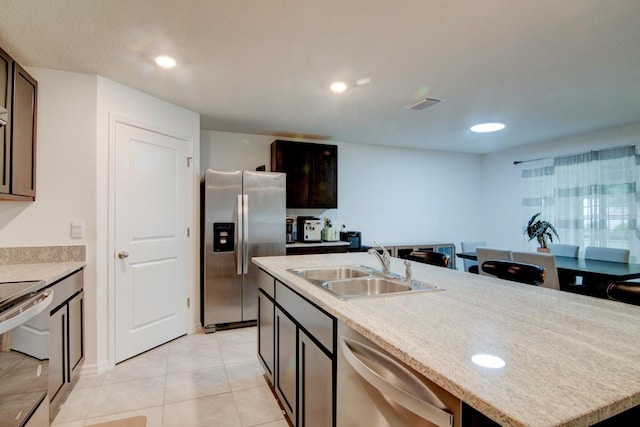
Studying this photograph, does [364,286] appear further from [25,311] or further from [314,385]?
[25,311]

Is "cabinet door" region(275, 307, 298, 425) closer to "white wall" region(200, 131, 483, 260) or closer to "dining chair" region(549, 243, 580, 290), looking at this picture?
"white wall" region(200, 131, 483, 260)

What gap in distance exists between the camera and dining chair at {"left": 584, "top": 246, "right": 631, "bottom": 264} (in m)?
3.52

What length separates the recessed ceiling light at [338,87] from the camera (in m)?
2.81

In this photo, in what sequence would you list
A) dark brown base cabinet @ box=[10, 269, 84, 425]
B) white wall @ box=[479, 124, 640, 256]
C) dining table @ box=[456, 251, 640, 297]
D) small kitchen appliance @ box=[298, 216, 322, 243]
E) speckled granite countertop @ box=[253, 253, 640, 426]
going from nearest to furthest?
1. speckled granite countertop @ box=[253, 253, 640, 426]
2. dark brown base cabinet @ box=[10, 269, 84, 425]
3. dining table @ box=[456, 251, 640, 297]
4. small kitchen appliance @ box=[298, 216, 322, 243]
5. white wall @ box=[479, 124, 640, 256]

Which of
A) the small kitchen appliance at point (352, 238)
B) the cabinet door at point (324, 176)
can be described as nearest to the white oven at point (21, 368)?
the cabinet door at point (324, 176)


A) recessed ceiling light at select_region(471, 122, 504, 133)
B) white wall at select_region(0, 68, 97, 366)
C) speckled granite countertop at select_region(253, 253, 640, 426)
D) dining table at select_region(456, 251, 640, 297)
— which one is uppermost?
recessed ceiling light at select_region(471, 122, 504, 133)

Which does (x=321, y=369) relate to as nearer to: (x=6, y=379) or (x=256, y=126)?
(x=6, y=379)

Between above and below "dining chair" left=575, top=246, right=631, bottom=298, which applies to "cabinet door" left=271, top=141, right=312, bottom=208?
above

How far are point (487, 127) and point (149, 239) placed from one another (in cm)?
395

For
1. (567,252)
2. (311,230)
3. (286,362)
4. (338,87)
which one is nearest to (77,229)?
(286,362)

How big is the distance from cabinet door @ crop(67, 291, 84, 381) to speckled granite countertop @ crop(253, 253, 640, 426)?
1.78m

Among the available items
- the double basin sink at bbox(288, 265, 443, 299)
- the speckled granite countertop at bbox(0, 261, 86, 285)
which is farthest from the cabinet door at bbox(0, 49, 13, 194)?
the double basin sink at bbox(288, 265, 443, 299)

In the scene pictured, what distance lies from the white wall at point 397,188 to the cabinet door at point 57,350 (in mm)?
2584

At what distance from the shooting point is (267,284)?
239 cm
